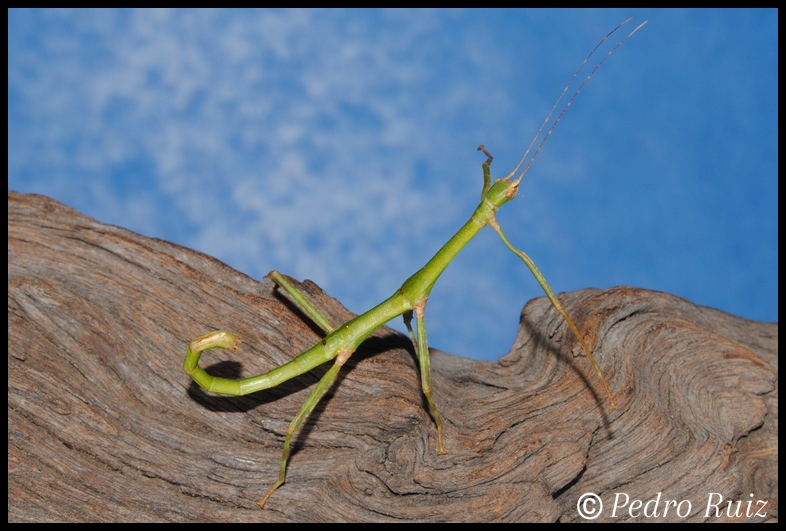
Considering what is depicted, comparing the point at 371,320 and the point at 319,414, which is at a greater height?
the point at 371,320

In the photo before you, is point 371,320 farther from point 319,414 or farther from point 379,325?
point 319,414

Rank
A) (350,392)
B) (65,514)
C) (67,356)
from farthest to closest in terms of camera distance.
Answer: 1. (350,392)
2. (67,356)
3. (65,514)

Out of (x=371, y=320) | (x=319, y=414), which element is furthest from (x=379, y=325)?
(x=319, y=414)

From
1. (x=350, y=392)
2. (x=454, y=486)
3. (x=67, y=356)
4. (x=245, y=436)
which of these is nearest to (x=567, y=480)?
(x=454, y=486)

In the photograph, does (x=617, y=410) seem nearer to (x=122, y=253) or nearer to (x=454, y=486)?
(x=454, y=486)
